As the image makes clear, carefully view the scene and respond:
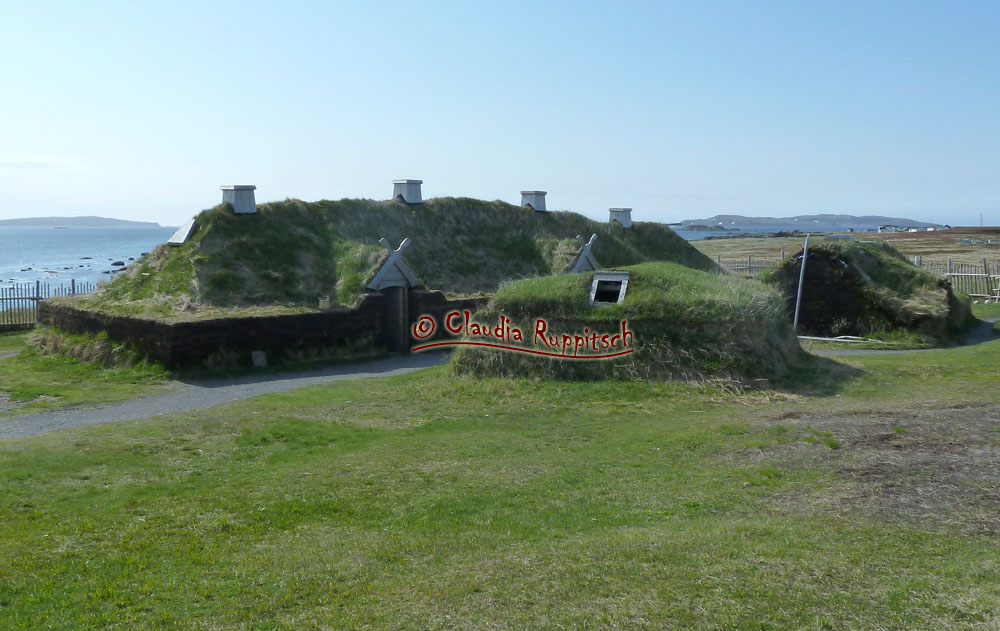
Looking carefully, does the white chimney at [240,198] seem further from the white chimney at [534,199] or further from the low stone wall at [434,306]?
the white chimney at [534,199]

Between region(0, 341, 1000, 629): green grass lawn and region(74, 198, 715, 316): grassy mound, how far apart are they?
10.1 m

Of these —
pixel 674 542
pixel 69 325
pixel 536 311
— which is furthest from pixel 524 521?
pixel 69 325

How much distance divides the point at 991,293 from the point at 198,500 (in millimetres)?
42238

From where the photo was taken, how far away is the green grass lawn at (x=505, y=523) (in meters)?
5.91

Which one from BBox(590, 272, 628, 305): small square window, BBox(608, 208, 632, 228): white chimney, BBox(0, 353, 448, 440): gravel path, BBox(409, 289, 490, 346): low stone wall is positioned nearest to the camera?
BBox(0, 353, 448, 440): gravel path

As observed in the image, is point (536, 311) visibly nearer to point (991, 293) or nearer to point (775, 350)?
point (775, 350)

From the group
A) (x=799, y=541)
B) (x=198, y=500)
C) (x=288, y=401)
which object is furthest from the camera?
(x=288, y=401)

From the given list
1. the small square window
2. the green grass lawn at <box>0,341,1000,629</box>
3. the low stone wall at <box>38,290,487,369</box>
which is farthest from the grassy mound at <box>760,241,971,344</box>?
the green grass lawn at <box>0,341,1000,629</box>

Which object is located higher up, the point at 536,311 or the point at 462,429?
the point at 536,311

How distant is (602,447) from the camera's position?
1221cm

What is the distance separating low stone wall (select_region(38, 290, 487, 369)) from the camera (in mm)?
20266

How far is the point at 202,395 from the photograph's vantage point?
1797 centimetres

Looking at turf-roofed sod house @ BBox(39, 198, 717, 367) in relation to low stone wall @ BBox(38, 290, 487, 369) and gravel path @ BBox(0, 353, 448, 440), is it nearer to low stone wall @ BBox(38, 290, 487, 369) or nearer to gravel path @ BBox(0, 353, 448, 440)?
low stone wall @ BBox(38, 290, 487, 369)

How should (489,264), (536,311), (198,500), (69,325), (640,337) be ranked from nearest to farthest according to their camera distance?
(198,500)
(640,337)
(536,311)
(69,325)
(489,264)
